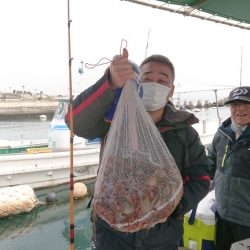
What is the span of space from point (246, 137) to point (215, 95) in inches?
370

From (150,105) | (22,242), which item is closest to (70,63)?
(150,105)

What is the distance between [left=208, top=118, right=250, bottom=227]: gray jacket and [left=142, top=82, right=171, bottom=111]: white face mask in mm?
1025

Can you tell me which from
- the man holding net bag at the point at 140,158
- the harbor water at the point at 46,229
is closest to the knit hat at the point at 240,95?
the man holding net bag at the point at 140,158

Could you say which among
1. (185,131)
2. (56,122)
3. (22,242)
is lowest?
(22,242)

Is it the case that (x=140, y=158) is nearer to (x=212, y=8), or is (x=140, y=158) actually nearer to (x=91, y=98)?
(x=91, y=98)

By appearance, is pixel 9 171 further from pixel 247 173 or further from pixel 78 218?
pixel 247 173

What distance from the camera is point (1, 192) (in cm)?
975

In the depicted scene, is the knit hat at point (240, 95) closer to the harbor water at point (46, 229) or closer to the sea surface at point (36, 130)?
the harbor water at point (46, 229)

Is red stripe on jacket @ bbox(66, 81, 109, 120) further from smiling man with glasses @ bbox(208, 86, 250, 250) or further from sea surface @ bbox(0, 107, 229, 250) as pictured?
sea surface @ bbox(0, 107, 229, 250)

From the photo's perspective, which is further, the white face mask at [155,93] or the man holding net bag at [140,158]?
the white face mask at [155,93]

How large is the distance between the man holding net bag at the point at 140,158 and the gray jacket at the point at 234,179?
966 mm

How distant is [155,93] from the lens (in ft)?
5.45

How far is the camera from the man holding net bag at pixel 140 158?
4.57 ft

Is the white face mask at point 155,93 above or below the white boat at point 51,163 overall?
above
